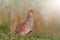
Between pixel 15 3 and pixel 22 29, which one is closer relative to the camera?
pixel 22 29

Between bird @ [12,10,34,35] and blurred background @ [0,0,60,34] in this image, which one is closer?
bird @ [12,10,34,35]

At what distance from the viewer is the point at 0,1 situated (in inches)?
184

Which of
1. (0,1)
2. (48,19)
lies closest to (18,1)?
(0,1)

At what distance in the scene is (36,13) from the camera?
468cm

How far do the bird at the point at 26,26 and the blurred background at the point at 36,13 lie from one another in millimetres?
276

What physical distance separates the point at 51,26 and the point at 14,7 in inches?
33.8

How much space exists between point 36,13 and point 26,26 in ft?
1.93

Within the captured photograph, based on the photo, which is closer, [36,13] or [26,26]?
[26,26]

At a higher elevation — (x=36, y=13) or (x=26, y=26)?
(x=36, y=13)

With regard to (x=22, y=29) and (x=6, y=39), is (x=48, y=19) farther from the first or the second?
(x=6, y=39)

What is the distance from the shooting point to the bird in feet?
13.5

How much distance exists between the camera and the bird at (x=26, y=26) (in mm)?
4113

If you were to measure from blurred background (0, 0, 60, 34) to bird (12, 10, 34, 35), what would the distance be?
0.91 feet

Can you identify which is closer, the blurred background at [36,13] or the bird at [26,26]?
the bird at [26,26]
